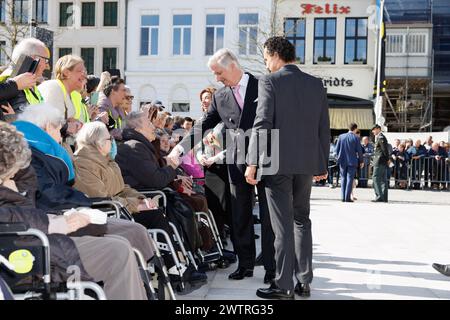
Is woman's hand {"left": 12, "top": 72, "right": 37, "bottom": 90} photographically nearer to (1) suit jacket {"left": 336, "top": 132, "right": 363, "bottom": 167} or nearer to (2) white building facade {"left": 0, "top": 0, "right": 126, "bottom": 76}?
(1) suit jacket {"left": 336, "top": 132, "right": 363, "bottom": 167}

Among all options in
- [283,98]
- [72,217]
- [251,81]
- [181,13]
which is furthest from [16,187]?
[181,13]

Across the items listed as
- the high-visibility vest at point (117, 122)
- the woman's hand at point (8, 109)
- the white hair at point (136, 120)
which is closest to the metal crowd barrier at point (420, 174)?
A: the high-visibility vest at point (117, 122)

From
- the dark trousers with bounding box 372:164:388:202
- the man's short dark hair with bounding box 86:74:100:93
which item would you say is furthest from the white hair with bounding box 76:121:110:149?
the dark trousers with bounding box 372:164:388:202

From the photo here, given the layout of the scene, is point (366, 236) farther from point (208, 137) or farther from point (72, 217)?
point (72, 217)

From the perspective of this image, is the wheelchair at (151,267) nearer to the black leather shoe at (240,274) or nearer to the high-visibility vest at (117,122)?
the black leather shoe at (240,274)

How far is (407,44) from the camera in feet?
109

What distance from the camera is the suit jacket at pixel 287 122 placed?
16.8 feet

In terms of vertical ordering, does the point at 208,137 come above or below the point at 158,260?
above

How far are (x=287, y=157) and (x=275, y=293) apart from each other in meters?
1.13

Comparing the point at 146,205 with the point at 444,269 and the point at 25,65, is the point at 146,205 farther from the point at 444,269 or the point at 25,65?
the point at 444,269

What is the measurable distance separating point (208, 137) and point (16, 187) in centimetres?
319

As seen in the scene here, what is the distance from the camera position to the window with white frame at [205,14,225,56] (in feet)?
110

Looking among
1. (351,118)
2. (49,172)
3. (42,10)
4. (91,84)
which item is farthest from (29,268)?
(42,10)

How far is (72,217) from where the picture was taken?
11.8 feet
